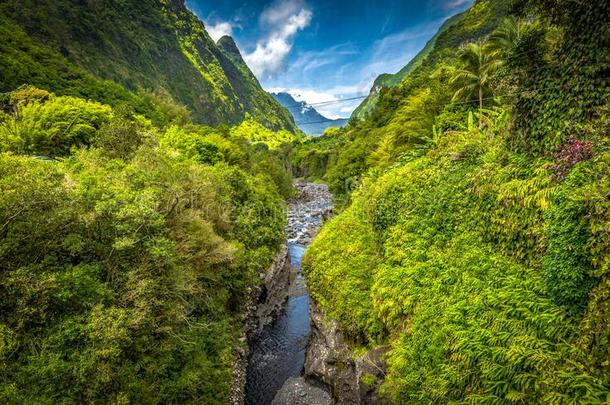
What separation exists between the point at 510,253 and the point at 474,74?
16016mm

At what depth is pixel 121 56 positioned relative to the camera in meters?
86.0

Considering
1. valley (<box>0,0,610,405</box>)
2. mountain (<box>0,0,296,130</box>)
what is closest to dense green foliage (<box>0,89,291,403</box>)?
valley (<box>0,0,610,405</box>)

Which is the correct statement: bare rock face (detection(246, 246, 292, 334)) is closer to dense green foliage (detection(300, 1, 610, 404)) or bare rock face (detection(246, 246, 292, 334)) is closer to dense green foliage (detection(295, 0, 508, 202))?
dense green foliage (detection(300, 1, 610, 404))

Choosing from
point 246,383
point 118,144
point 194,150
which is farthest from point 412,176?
point 194,150

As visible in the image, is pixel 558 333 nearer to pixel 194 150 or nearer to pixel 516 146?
pixel 516 146

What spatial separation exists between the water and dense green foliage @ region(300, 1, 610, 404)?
381 cm

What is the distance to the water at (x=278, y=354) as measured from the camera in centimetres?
1351

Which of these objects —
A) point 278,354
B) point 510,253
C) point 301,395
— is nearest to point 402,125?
point 278,354

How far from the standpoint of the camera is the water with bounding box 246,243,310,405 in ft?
44.3

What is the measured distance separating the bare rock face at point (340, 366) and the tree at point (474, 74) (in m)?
15.3

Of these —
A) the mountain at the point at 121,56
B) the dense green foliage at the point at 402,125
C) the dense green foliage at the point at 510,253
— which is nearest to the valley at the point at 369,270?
the dense green foliage at the point at 510,253

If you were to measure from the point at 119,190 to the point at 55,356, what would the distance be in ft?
15.3

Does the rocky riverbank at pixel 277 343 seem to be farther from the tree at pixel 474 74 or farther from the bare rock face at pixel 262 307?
the tree at pixel 474 74

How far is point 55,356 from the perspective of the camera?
6527 millimetres
